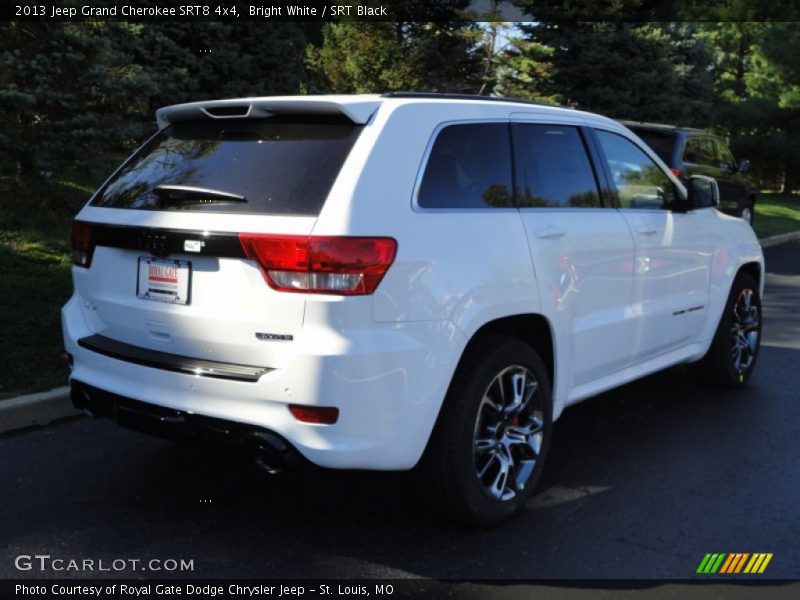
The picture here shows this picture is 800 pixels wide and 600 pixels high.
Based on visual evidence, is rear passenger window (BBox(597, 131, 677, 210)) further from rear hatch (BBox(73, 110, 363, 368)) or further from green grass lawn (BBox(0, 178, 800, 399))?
green grass lawn (BBox(0, 178, 800, 399))

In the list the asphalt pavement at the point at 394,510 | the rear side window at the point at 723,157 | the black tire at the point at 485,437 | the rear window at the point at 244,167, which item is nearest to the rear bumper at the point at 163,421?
the asphalt pavement at the point at 394,510

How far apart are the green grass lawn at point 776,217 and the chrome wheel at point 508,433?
509 inches

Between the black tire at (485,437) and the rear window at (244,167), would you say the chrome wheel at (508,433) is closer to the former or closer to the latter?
the black tire at (485,437)

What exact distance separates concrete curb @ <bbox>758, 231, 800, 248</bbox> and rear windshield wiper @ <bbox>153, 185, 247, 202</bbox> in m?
13.3

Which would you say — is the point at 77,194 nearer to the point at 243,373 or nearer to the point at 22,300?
the point at 22,300

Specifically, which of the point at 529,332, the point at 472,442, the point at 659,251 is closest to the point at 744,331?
the point at 659,251

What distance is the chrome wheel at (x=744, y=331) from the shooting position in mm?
6141

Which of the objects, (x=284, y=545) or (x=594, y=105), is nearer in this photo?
(x=284, y=545)

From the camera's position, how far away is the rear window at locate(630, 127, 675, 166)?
41.7 ft

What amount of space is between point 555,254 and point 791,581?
1681 mm

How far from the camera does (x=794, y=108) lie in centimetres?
2877

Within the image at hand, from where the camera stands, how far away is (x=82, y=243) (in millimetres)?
Answer: 4012

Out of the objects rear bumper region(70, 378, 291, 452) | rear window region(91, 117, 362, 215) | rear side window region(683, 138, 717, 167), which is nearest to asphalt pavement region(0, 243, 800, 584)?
rear bumper region(70, 378, 291, 452)

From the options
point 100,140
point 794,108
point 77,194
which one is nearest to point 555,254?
point 100,140
